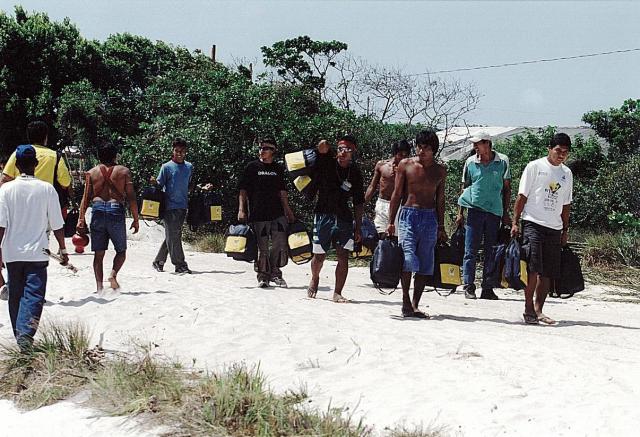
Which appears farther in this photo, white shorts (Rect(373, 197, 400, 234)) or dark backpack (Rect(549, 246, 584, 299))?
white shorts (Rect(373, 197, 400, 234))

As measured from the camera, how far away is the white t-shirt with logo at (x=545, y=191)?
24.9 ft

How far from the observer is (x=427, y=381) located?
5426 millimetres

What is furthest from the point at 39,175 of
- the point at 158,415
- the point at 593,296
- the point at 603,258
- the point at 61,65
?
the point at 61,65

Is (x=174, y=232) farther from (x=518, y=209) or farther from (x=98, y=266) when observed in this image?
(x=518, y=209)

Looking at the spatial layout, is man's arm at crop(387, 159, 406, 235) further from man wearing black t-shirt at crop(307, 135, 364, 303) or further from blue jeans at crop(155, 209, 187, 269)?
blue jeans at crop(155, 209, 187, 269)

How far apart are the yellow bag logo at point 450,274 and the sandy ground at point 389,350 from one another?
373 millimetres

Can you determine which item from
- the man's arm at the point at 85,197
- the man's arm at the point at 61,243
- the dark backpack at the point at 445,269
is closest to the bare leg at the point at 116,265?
the man's arm at the point at 85,197

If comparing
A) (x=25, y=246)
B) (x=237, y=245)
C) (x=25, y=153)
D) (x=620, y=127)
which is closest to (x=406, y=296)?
(x=237, y=245)

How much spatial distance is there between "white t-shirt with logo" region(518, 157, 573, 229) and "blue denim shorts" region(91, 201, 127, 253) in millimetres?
4371

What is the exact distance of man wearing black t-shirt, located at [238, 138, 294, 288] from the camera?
31.5ft

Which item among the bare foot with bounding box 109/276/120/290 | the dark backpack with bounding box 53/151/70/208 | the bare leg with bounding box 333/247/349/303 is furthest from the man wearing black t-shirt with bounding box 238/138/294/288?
the dark backpack with bounding box 53/151/70/208

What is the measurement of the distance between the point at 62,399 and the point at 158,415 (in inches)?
38.3

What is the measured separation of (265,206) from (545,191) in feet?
11.4

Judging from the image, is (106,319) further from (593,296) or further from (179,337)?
(593,296)
